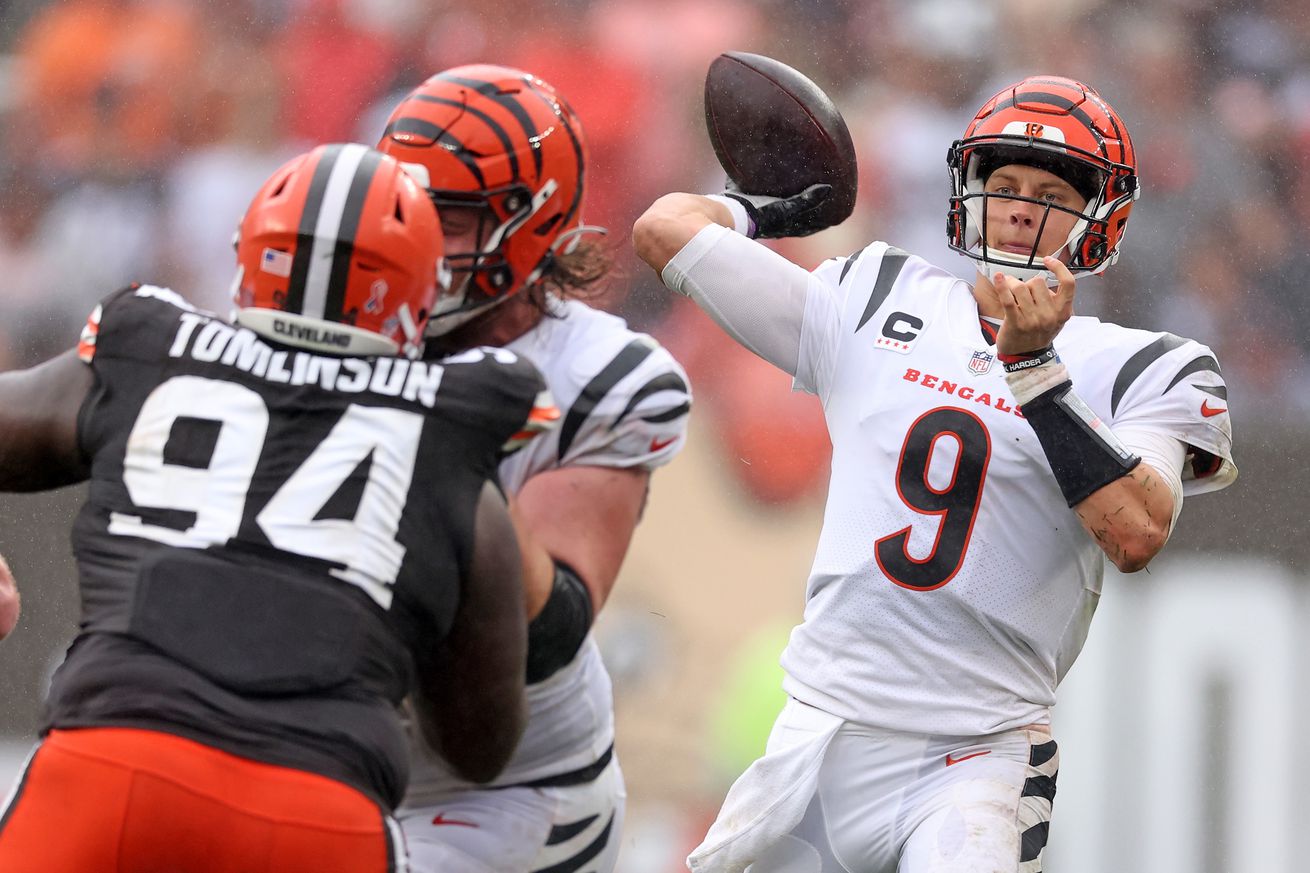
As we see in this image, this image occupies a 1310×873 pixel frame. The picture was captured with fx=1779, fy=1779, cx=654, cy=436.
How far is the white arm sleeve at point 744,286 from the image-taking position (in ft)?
9.49

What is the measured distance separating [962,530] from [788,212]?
68cm

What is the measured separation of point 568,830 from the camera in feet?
8.45

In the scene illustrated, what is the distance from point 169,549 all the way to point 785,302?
1.34 metres

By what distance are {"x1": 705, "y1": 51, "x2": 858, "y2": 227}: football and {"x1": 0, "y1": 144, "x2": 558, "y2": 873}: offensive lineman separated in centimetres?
119

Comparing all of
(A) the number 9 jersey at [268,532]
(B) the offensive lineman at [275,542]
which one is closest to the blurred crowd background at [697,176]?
(B) the offensive lineman at [275,542]

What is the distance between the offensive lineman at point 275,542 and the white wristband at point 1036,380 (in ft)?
2.97

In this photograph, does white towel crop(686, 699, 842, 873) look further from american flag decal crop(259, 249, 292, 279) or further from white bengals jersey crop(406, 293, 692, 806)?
american flag decal crop(259, 249, 292, 279)

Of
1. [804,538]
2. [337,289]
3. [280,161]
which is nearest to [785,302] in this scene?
[337,289]

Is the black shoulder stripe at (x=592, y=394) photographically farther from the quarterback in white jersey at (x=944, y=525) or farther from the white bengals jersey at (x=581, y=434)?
the quarterback in white jersey at (x=944, y=525)

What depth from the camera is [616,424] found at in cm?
243

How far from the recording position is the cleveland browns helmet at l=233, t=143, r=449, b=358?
1.94 meters

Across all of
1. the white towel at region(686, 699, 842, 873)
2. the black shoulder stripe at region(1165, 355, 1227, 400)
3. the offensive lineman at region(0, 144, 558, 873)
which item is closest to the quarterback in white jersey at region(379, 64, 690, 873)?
the white towel at region(686, 699, 842, 873)

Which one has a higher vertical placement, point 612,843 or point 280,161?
point 280,161

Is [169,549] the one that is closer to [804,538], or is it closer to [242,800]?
[242,800]
